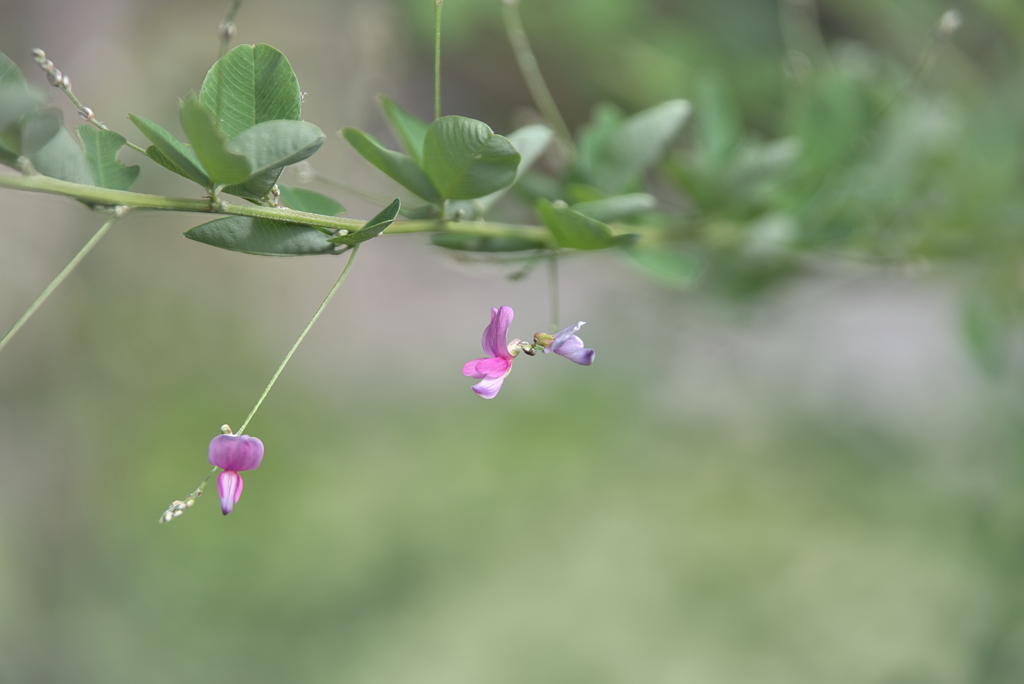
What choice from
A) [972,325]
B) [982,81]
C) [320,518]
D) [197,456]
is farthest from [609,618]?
[982,81]

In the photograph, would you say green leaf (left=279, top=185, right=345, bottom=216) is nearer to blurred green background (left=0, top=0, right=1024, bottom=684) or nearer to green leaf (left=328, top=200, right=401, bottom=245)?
green leaf (left=328, top=200, right=401, bottom=245)

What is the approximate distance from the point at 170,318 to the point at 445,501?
0.70 meters

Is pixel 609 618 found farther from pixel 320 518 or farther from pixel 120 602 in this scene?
pixel 120 602

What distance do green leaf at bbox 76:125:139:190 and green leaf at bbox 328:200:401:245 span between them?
0.34 ft

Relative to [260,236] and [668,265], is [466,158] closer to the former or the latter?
[260,236]

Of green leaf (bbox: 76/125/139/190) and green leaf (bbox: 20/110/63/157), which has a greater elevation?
green leaf (bbox: 76/125/139/190)

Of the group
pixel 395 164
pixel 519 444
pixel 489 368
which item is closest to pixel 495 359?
pixel 489 368

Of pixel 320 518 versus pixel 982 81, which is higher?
pixel 982 81

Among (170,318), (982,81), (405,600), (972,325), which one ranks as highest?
(982,81)

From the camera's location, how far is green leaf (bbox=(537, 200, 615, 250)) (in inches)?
14.0

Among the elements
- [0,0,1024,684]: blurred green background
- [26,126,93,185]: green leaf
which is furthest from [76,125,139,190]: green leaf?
[0,0,1024,684]: blurred green background

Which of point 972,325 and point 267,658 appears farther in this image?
point 267,658

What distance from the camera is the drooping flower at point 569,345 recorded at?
29 cm

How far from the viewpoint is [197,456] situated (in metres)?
1.31
